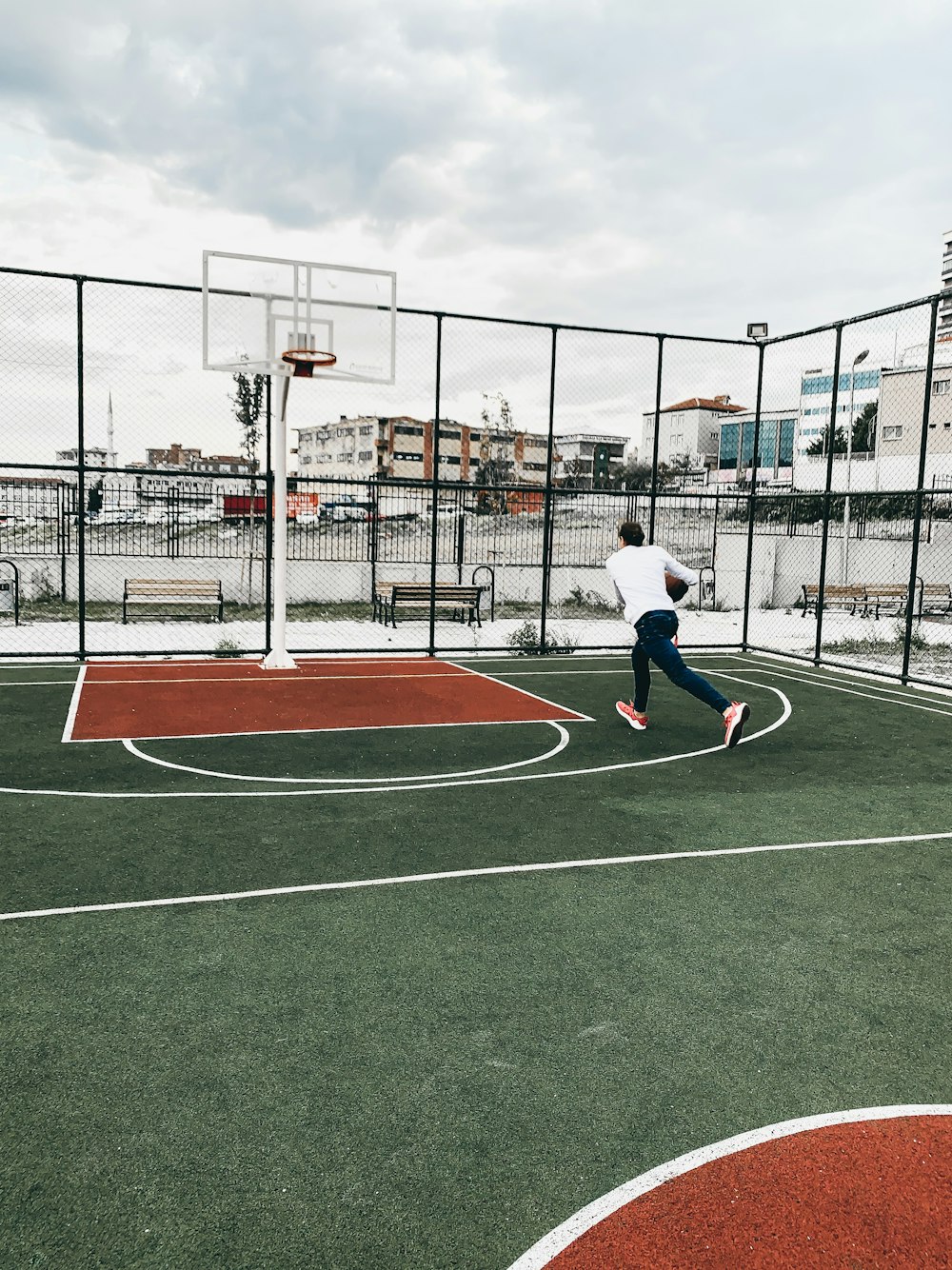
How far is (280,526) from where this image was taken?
1095 cm

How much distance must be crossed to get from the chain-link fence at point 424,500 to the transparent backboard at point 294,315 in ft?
0.79

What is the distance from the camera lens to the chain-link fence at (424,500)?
10734mm

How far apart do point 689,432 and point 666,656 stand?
44859 mm

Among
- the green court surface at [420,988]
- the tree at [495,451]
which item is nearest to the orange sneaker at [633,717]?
the green court surface at [420,988]

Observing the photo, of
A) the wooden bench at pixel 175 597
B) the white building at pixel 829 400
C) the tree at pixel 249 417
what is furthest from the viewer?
the white building at pixel 829 400

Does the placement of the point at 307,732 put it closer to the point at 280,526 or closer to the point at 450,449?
the point at 280,526

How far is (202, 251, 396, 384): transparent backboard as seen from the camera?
10.9 m

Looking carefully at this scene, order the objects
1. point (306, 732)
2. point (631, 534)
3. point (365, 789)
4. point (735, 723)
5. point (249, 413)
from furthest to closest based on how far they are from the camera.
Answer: point (249, 413) → point (631, 534) → point (306, 732) → point (735, 723) → point (365, 789)

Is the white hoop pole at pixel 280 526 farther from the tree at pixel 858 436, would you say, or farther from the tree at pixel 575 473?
the tree at pixel 858 436

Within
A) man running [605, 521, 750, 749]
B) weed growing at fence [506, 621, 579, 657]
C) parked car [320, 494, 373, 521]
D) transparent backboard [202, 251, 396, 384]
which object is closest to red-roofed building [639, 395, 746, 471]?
weed growing at fence [506, 621, 579, 657]

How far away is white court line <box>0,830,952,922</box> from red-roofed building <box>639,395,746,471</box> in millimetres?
8123

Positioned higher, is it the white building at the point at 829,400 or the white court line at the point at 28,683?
the white building at the point at 829,400

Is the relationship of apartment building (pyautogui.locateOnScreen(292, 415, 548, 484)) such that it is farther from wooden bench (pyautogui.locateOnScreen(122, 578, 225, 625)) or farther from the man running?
the man running

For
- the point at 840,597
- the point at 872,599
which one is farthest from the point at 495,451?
the point at 872,599
